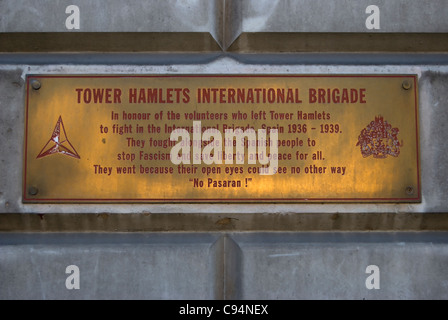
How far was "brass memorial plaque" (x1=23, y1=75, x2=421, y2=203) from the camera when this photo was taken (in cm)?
196

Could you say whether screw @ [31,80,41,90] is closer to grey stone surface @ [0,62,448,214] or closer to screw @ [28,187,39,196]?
grey stone surface @ [0,62,448,214]

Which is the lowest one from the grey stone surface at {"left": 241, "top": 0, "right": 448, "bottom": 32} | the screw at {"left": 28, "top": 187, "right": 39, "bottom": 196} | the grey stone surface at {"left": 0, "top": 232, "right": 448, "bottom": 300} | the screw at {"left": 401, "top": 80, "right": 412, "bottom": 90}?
the grey stone surface at {"left": 0, "top": 232, "right": 448, "bottom": 300}

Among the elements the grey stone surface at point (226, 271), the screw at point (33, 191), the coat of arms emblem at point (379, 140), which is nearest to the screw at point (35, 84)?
the screw at point (33, 191)

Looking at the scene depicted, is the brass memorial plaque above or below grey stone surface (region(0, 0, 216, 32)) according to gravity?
below

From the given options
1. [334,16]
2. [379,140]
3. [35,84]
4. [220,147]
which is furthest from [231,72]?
[35,84]

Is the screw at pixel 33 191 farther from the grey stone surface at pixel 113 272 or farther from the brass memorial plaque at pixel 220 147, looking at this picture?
the grey stone surface at pixel 113 272

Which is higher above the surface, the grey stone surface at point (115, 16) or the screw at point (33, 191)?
the grey stone surface at point (115, 16)

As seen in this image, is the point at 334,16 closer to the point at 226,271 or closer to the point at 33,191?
the point at 226,271

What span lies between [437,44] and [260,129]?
106 centimetres

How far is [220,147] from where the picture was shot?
197 centimetres

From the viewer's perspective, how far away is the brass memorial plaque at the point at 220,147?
1964 millimetres

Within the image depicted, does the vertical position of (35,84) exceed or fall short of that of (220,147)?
it exceeds it

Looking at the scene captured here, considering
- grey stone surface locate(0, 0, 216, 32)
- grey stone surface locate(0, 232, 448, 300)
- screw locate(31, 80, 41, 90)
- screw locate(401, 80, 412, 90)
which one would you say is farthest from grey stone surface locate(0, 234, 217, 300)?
screw locate(401, 80, 412, 90)

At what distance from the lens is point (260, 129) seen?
1974 mm
